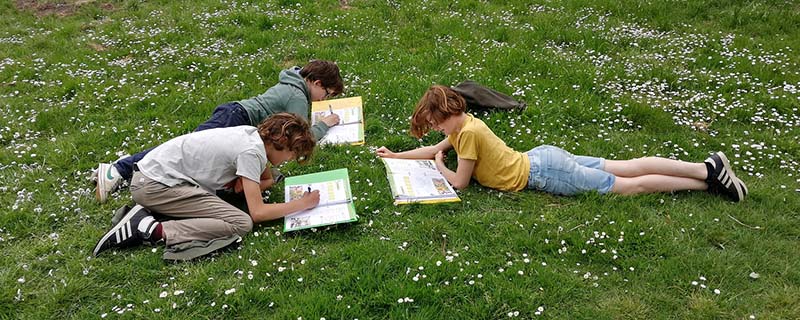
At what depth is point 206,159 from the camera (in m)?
4.79

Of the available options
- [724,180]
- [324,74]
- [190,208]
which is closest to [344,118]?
[324,74]

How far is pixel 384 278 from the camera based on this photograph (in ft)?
13.9

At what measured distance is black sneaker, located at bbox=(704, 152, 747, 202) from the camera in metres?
5.05

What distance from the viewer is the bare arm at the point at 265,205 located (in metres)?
4.65

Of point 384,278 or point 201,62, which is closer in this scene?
point 384,278

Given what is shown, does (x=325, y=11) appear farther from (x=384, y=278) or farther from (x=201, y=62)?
(x=384, y=278)

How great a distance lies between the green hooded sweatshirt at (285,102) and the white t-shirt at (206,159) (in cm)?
132

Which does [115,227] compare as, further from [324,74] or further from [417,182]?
[324,74]

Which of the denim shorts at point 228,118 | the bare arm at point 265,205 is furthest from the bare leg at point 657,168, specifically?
the denim shorts at point 228,118

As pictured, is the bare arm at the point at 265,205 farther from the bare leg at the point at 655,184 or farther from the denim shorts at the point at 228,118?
the bare leg at the point at 655,184

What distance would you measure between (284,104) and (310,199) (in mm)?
1878

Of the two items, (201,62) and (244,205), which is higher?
(201,62)

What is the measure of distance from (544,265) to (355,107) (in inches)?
141

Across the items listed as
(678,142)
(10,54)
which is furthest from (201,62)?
(678,142)
